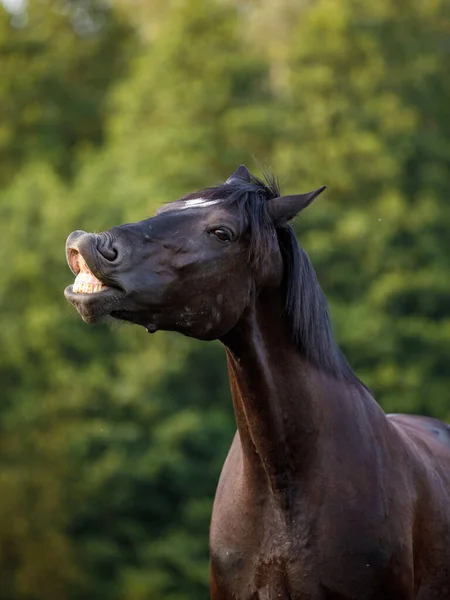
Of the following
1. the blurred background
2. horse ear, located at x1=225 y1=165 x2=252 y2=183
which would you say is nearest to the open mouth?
horse ear, located at x1=225 y1=165 x2=252 y2=183

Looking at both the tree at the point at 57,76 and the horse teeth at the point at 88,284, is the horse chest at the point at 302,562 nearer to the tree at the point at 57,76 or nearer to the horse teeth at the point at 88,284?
the horse teeth at the point at 88,284

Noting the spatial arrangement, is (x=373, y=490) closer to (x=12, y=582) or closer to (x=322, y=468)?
(x=322, y=468)

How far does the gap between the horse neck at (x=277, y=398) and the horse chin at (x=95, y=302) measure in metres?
0.60

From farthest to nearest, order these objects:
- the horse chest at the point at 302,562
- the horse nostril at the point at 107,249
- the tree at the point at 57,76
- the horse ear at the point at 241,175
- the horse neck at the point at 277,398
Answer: the tree at the point at 57,76
the horse ear at the point at 241,175
the horse neck at the point at 277,398
the horse chest at the point at 302,562
the horse nostril at the point at 107,249

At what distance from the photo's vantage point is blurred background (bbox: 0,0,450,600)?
34.1 metres

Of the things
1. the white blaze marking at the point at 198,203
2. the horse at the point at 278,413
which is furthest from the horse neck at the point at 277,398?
the white blaze marking at the point at 198,203

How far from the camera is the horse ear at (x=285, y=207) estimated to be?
527 cm

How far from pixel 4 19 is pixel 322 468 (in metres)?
42.4

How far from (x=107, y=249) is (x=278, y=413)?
1081 millimetres

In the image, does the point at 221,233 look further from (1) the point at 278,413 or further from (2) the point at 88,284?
(1) the point at 278,413

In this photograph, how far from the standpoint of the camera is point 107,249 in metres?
4.85

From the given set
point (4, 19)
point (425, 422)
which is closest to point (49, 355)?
point (4, 19)

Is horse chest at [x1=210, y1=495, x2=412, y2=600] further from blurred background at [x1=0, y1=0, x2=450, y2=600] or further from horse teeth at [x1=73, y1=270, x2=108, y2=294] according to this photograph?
blurred background at [x1=0, y1=0, x2=450, y2=600]

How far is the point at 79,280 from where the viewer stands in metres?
4.88
